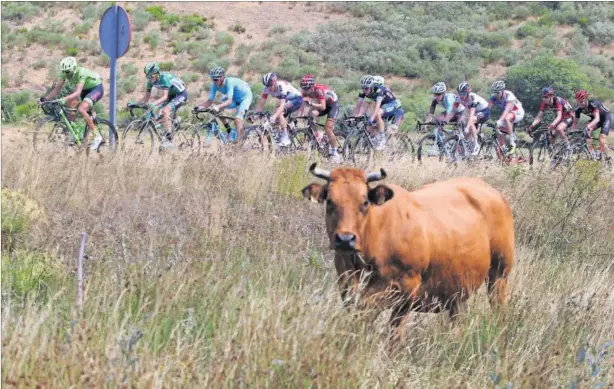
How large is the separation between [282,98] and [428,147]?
323cm

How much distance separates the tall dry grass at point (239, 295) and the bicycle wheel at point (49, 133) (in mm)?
1399

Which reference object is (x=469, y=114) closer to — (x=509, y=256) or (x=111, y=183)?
(x=111, y=183)

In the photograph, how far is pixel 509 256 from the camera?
858 centimetres

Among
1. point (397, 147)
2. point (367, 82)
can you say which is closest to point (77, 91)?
point (397, 147)

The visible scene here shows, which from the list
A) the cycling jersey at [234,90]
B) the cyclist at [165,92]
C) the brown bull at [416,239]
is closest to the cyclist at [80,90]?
the cyclist at [165,92]

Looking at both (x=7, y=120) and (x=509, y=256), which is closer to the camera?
(x=509, y=256)

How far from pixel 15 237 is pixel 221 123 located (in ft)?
33.7

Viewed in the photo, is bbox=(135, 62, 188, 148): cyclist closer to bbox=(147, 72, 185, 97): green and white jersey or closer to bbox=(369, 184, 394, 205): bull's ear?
bbox=(147, 72, 185, 97): green and white jersey

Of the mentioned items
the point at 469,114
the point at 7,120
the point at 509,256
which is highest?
the point at 509,256

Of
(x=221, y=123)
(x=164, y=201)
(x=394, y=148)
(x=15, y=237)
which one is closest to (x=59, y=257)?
(x=15, y=237)

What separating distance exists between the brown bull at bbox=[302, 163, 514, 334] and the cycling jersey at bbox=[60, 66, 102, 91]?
32.7 ft

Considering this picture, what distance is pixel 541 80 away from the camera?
43.6 meters

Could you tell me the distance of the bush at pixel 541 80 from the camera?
43.0 meters

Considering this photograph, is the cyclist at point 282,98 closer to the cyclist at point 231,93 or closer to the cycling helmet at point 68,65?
the cyclist at point 231,93
